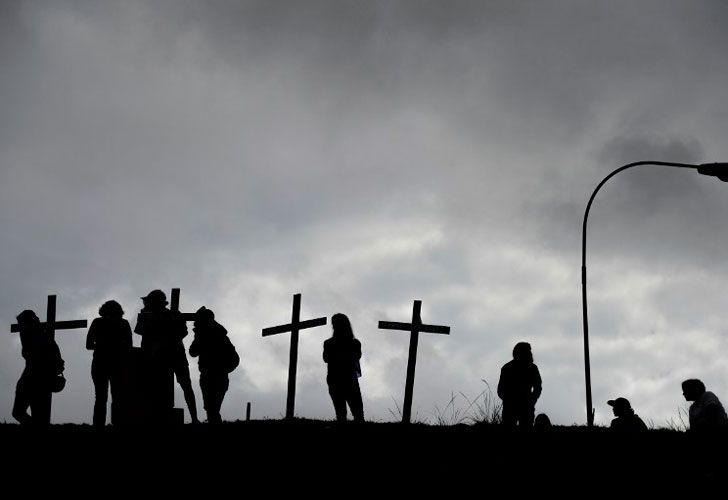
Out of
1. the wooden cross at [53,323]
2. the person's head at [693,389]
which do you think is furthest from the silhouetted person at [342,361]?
the wooden cross at [53,323]

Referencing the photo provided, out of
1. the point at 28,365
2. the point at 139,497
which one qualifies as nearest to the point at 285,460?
the point at 139,497

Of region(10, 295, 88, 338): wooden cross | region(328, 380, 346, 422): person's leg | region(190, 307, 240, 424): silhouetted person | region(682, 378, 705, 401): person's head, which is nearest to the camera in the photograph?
region(682, 378, 705, 401): person's head

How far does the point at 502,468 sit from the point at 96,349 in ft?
23.9

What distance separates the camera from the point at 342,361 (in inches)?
674

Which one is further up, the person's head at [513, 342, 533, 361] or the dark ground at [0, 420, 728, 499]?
the person's head at [513, 342, 533, 361]

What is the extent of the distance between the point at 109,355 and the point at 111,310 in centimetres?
71

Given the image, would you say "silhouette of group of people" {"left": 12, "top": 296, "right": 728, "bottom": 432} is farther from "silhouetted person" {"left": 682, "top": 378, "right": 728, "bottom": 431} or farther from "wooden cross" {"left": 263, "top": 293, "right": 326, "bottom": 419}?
"wooden cross" {"left": 263, "top": 293, "right": 326, "bottom": 419}

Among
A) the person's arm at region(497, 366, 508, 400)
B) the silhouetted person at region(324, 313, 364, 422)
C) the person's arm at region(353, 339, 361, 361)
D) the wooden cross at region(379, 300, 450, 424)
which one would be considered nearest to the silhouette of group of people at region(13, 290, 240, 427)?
the silhouetted person at region(324, 313, 364, 422)

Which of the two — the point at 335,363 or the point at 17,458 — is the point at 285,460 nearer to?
the point at 17,458

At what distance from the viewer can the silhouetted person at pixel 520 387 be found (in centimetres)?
1602

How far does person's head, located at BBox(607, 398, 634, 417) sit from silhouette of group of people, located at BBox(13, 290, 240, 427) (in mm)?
6323

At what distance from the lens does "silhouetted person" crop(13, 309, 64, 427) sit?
639 inches

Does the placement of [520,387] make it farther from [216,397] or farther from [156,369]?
[156,369]

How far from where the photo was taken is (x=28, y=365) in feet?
53.6
